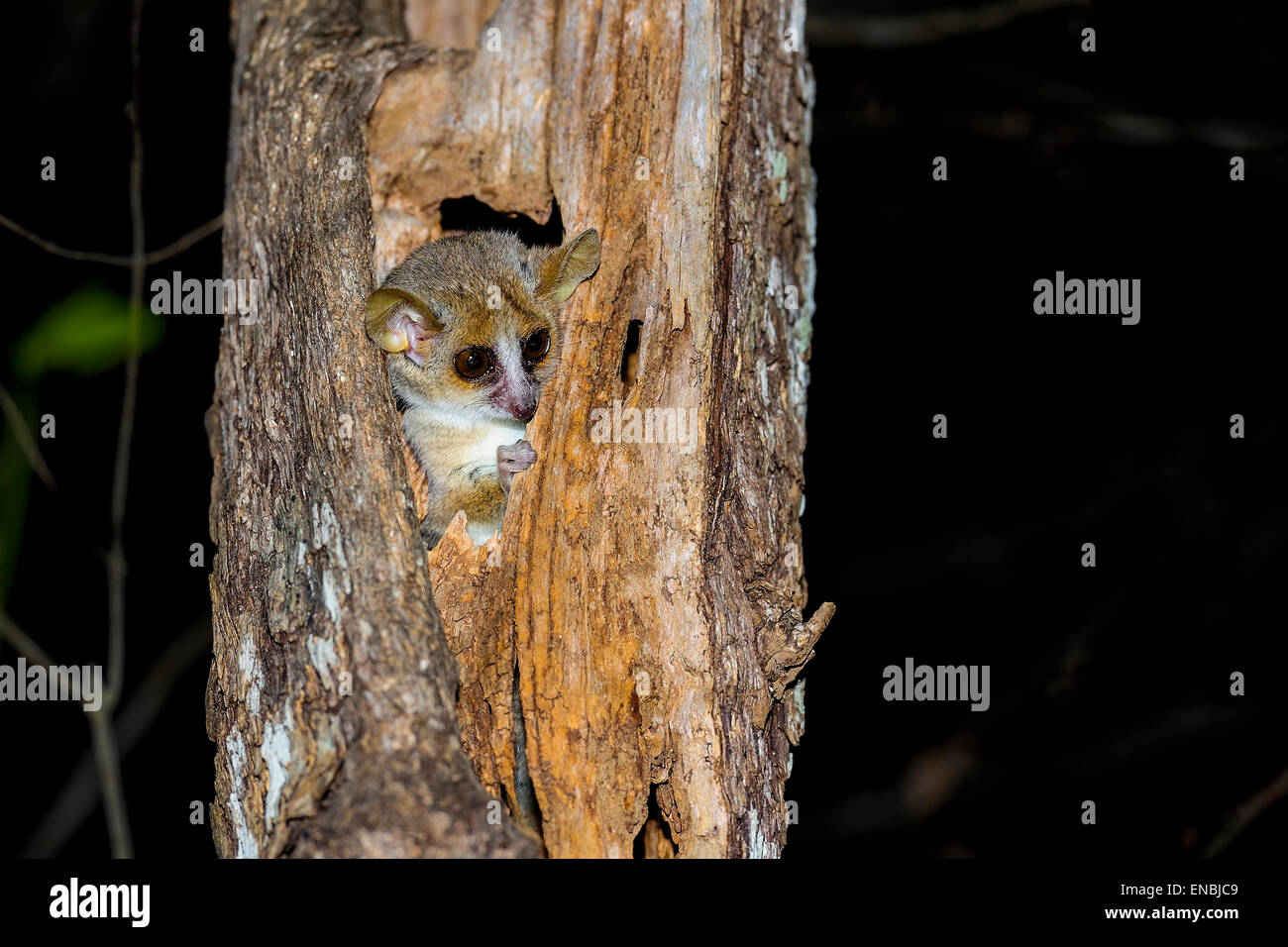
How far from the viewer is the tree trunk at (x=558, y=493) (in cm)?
252

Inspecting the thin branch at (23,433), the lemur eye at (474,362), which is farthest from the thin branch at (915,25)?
the thin branch at (23,433)

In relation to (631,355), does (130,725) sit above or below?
below

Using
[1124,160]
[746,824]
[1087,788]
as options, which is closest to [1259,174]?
[1124,160]

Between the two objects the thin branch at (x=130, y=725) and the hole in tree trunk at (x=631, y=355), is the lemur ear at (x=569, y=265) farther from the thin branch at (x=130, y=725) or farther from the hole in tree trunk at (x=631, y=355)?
the thin branch at (x=130, y=725)

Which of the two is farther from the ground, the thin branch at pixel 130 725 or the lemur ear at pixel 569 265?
the lemur ear at pixel 569 265

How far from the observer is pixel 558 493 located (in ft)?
10.2

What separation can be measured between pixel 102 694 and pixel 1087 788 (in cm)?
489

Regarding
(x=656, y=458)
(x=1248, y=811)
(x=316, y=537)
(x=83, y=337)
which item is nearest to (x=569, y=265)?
(x=656, y=458)

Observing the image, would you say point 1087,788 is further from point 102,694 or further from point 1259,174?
point 102,694

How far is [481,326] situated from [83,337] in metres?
1.46

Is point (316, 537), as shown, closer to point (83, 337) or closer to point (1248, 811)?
point (83, 337)

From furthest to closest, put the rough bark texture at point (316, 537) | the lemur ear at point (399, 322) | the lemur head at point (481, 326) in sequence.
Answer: the lemur head at point (481, 326)
the lemur ear at point (399, 322)
the rough bark texture at point (316, 537)

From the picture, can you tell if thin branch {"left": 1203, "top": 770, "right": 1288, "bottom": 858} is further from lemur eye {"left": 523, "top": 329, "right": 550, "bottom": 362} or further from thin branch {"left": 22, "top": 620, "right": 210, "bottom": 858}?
thin branch {"left": 22, "top": 620, "right": 210, "bottom": 858}

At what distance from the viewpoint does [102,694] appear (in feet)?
13.3
